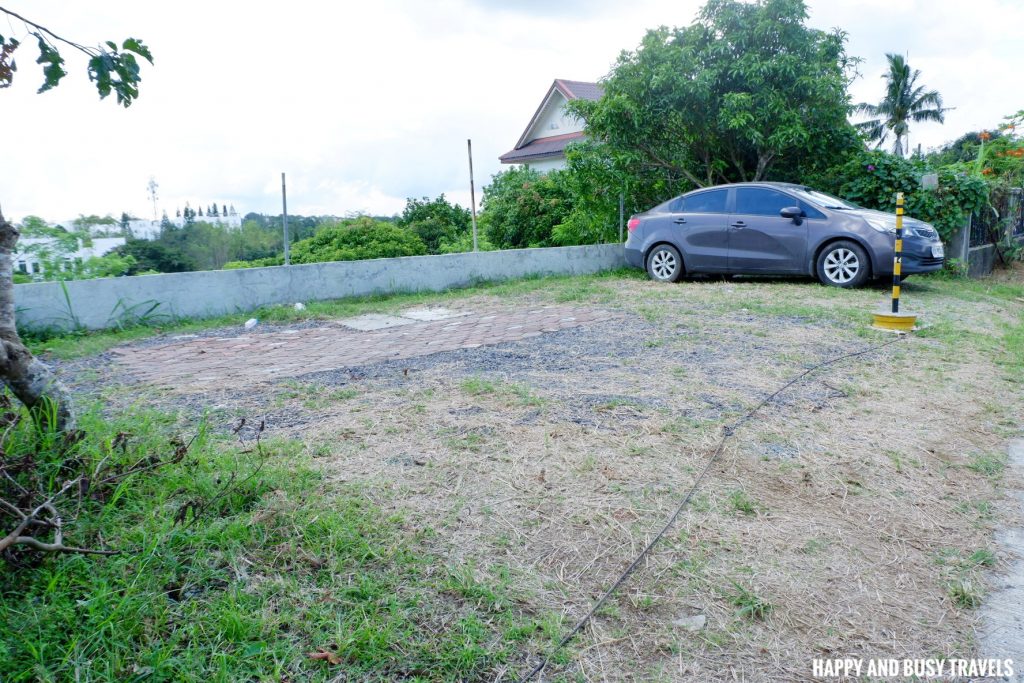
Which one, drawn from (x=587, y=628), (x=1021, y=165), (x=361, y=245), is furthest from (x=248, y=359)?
(x=1021, y=165)

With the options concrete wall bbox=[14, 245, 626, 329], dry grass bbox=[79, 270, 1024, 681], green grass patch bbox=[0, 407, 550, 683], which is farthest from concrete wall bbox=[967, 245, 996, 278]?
green grass patch bbox=[0, 407, 550, 683]

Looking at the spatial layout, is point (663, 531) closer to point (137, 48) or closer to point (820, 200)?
point (137, 48)

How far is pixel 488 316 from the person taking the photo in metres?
8.00

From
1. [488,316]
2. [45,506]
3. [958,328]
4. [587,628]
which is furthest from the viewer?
[488,316]

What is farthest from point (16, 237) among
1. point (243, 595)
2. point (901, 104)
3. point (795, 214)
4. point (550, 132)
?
point (901, 104)

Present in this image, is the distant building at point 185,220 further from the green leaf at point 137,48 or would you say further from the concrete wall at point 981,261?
the concrete wall at point 981,261

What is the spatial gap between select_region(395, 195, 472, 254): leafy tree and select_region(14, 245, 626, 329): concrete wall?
20.6ft

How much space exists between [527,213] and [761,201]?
28.2 feet

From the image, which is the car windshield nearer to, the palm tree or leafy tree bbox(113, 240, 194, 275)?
leafy tree bbox(113, 240, 194, 275)

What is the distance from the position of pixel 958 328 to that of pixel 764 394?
3.65 metres

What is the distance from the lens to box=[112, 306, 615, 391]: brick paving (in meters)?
5.31

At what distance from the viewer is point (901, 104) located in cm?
4938

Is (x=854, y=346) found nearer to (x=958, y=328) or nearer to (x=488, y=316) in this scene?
(x=958, y=328)

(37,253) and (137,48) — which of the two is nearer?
(137,48)
